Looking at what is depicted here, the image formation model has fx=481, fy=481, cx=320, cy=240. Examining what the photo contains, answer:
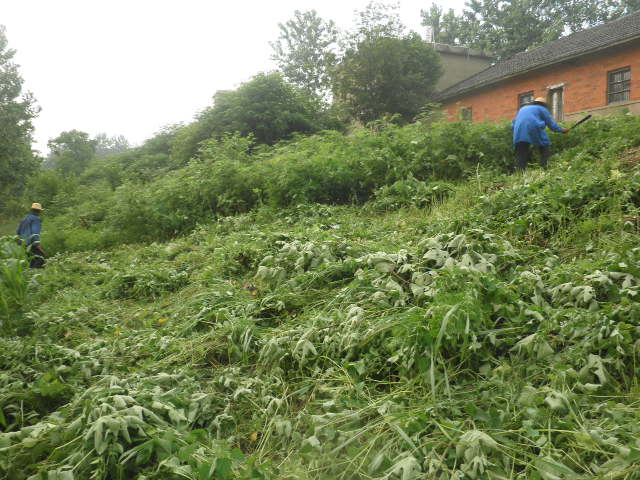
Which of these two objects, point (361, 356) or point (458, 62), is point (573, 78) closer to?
point (458, 62)

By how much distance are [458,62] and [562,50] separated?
1084cm

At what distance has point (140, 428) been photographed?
2277 mm

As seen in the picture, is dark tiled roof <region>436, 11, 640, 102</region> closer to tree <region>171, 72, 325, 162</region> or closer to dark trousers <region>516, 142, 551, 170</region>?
tree <region>171, 72, 325, 162</region>

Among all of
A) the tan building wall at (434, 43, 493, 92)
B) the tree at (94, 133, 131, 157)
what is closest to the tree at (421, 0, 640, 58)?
the tan building wall at (434, 43, 493, 92)

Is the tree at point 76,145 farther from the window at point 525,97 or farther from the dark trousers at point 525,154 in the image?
the dark trousers at point 525,154

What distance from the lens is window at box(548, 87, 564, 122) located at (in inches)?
769

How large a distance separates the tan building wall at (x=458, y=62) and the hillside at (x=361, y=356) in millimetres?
25245

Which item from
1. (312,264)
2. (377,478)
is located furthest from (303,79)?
(377,478)

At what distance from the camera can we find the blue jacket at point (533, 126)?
765cm

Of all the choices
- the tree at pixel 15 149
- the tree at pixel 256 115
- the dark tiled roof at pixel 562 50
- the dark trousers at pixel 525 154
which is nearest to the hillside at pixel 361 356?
the dark trousers at pixel 525 154

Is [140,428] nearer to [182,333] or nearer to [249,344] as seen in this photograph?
[249,344]

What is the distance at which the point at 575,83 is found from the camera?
18641 mm

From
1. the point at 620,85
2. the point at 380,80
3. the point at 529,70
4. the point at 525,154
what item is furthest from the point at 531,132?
the point at 380,80

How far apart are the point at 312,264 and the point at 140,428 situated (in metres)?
2.45
